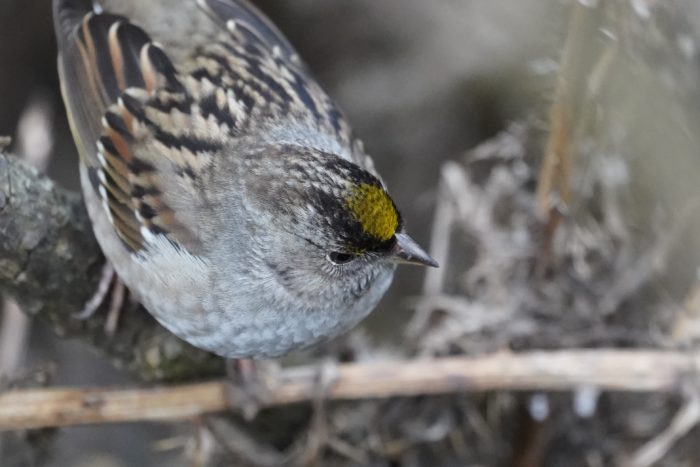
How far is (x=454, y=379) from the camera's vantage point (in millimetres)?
2617

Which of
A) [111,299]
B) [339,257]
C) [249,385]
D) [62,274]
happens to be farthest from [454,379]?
[62,274]

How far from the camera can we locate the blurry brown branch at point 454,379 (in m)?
2.51

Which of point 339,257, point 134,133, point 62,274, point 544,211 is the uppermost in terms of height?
point 134,133

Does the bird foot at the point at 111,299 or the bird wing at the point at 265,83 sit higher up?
the bird wing at the point at 265,83

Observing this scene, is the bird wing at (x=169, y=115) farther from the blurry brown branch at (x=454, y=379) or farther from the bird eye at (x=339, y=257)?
the blurry brown branch at (x=454, y=379)

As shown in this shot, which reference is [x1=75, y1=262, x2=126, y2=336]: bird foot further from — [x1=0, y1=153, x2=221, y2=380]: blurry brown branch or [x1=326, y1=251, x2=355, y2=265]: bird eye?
[x1=326, y1=251, x2=355, y2=265]: bird eye

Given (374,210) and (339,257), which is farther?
(339,257)

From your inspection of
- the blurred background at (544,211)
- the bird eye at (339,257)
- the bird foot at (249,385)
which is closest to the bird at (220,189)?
the bird eye at (339,257)

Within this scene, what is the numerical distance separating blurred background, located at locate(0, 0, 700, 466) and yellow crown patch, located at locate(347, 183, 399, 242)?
2.70ft

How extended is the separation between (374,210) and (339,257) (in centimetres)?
20

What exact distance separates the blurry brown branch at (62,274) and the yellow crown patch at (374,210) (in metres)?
0.69

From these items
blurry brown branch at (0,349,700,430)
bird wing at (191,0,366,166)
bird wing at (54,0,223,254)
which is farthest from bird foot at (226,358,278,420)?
bird wing at (191,0,366,166)

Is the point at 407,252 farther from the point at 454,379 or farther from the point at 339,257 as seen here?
the point at 454,379

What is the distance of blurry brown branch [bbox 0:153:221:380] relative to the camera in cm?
210
